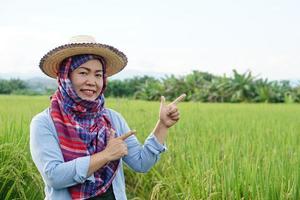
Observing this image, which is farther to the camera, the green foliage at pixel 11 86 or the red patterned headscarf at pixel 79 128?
the green foliage at pixel 11 86

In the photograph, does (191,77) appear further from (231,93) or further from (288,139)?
(288,139)

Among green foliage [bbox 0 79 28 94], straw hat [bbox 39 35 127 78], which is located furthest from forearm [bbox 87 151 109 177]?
Result: green foliage [bbox 0 79 28 94]

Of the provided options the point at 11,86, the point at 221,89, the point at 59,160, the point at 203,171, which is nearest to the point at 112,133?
the point at 59,160

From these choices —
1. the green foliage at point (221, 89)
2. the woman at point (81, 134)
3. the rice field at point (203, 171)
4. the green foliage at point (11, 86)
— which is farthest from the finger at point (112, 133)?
the green foliage at point (11, 86)

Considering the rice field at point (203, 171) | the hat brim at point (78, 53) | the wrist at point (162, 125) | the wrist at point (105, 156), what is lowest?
the rice field at point (203, 171)

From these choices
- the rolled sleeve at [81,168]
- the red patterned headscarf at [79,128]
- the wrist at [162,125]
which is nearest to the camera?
the rolled sleeve at [81,168]

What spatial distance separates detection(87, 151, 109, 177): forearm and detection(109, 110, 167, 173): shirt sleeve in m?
0.28

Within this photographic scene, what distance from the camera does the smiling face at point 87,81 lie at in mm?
1996

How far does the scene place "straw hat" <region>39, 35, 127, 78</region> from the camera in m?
2.03

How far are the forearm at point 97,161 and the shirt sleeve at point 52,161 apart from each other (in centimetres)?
1

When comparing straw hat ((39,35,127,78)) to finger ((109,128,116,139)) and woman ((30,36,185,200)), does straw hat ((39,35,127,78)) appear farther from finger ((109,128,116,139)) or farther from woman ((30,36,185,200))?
finger ((109,128,116,139))

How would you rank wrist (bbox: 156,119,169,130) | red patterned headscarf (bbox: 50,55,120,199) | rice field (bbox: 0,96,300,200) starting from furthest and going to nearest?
rice field (bbox: 0,96,300,200), wrist (bbox: 156,119,169,130), red patterned headscarf (bbox: 50,55,120,199)

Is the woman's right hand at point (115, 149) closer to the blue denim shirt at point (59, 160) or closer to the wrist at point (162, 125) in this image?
the blue denim shirt at point (59, 160)

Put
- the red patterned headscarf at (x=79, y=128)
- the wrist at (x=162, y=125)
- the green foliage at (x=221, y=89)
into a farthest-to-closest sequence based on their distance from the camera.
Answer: the green foliage at (x=221, y=89) → the wrist at (x=162, y=125) → the red patterned headscarf at (x=79, y=128)
